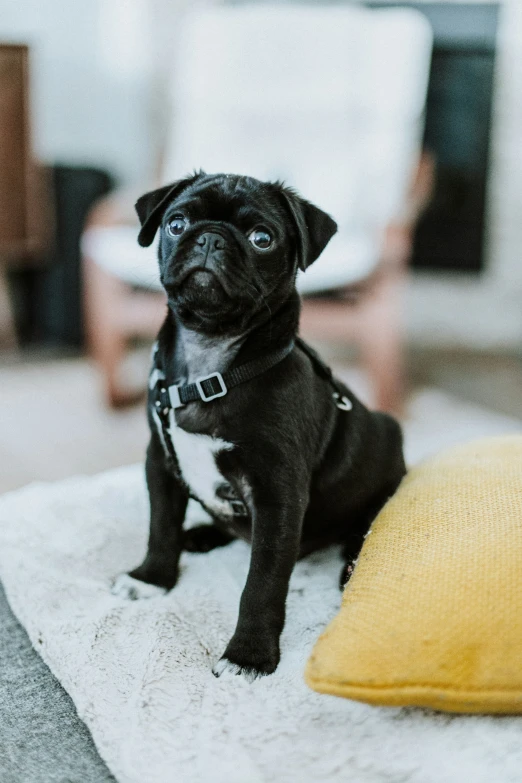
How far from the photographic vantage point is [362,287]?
2.87 metres

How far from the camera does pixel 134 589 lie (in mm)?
1300

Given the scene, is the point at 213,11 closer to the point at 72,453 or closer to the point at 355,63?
the point at 355,63

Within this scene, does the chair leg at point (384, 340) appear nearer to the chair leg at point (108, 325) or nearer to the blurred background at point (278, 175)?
the blurred background at point (278, 175)

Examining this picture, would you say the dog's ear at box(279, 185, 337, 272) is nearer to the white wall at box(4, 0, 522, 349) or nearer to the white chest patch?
the white chest patch

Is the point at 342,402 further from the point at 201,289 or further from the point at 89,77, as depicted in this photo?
the point at 89,77

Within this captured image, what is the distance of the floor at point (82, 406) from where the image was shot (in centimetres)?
245

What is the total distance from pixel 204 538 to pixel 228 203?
26.2 inches

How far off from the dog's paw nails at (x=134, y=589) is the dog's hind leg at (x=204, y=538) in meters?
0.18

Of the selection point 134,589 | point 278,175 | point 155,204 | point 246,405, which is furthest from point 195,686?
point 278,175

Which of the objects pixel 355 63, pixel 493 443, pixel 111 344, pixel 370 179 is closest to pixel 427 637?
pixel 493 443

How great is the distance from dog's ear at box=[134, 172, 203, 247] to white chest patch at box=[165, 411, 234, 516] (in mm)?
322

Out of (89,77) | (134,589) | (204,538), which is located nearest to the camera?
(134,589)

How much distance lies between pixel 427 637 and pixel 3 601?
76cm

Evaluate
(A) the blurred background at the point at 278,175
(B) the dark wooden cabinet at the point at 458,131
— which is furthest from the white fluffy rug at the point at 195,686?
(B) the dark wooden cabinet at the point at 458,131
